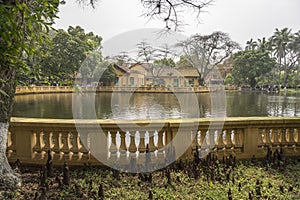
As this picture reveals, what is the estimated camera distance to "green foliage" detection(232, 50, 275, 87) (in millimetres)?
42656

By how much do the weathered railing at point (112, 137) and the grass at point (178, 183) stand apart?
0.21m

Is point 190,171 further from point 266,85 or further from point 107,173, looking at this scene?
point 266,85

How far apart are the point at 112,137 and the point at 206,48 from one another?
128 feet

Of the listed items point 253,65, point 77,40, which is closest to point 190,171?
point 77,40

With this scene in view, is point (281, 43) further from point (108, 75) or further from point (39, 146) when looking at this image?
point (39, 146)

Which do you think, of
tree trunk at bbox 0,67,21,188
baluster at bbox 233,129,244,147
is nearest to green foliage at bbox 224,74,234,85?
baluster at bbox 233,129,244,147

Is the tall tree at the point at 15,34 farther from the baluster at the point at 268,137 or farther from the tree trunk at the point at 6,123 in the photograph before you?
the baluster at the point at 268,137

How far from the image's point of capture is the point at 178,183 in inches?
124

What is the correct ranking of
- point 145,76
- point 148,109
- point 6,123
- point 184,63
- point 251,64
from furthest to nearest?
1. point 184,63
2. point 251,64
3. point 145,76
4. point 148,109
5. point 6,123

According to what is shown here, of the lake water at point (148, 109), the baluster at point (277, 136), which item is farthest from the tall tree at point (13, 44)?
the lake water at point (148, 109)

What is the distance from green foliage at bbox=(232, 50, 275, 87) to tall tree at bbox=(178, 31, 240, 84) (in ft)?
14.4

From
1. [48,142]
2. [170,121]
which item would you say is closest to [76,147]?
[48,142]

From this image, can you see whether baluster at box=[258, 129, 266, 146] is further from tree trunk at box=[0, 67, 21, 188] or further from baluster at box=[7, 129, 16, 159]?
baluster at box=[7, 129, 16, 159]

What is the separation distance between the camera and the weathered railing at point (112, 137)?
11.0 feet
